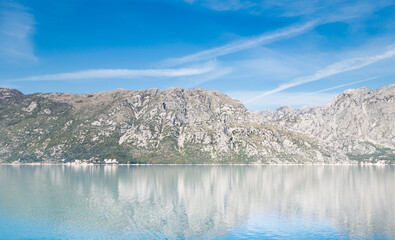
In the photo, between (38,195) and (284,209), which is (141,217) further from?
(38,195)

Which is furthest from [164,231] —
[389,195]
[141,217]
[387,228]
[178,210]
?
[389,195]

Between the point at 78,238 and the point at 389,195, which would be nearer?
the point at 78,238

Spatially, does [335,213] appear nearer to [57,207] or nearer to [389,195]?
[389,195]

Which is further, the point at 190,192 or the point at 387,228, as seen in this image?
the point at 190,192

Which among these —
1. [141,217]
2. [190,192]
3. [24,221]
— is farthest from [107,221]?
[190,192]

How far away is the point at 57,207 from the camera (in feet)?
273

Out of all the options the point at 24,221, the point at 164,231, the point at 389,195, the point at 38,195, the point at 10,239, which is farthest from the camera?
the point at 389,195

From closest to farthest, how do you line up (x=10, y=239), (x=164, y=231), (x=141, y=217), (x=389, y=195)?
(x=10, y=239) < (x=164, y=231) < (x=141, y=217) < (x=389, y=195)

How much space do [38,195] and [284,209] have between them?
76825 millimetres

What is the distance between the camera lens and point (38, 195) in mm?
103875

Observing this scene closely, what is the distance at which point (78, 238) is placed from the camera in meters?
54.9

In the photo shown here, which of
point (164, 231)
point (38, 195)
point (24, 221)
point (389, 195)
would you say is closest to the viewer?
point (164, 231)

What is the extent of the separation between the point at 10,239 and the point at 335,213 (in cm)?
6951

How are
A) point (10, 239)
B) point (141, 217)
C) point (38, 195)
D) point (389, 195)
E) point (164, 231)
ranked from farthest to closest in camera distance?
1. point (389, 195)
2. point (38, 195)
3. point (141, 217)
4. point (164, 231)
5. point (10, 239)
